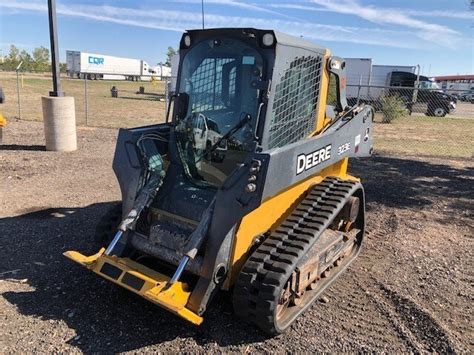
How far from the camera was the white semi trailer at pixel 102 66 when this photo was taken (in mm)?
55062

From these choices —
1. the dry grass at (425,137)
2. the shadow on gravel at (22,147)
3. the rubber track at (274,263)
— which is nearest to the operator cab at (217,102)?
the rubber track at (274,263)

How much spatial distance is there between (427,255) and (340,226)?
1.26m

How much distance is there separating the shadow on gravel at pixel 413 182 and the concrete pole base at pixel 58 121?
663 cm

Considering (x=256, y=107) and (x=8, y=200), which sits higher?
(x=256, y=107)

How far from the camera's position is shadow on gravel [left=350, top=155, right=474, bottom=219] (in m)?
7.42

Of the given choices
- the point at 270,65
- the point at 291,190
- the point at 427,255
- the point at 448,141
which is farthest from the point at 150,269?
the point at 448,141

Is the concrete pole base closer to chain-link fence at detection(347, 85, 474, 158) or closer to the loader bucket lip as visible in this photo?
chain-link fence at detection(347, 85, 474, 158)

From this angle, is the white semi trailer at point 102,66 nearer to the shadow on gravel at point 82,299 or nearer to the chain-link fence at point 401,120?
the chain-link fence at point 401,120

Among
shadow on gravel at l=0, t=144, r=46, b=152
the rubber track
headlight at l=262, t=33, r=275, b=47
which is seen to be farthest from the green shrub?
headlight at l=262, t=33, r=275, b=47

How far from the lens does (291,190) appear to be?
13.1 feet

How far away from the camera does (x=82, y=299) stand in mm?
3936

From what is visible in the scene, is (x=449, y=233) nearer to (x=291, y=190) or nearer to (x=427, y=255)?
(x=427, y=255)

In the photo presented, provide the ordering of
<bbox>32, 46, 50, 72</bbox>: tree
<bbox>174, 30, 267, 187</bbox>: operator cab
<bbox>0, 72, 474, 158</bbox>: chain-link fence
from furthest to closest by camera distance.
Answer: <bbox>32, 46, 50, 72</bbox>: tree < <bbox>0, 72, 474, 158</bbox>: chain-link fence < <bbox>174, 30, 267, 187</bbox>: operator cab

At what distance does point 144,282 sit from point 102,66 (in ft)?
202
